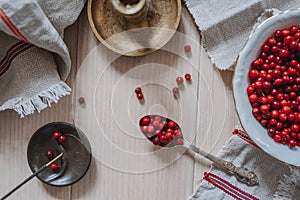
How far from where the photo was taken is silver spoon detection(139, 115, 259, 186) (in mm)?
1039

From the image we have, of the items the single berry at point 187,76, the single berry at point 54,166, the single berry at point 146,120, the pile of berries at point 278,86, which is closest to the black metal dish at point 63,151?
the single berry at point 54,166

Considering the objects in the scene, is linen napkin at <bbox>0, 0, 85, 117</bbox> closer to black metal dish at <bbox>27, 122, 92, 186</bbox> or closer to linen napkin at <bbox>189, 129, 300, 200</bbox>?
black metal dish at <bbox>27, 122, 92, 186</bbox>

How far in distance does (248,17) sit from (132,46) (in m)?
0.22

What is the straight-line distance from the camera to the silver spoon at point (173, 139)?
104 centimetres

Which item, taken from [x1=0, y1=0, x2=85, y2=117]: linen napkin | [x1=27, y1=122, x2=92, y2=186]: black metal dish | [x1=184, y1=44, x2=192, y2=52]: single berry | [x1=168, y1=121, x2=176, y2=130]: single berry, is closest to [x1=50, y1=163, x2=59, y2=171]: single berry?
[x1=27, y1=122, x2=92, y2=186]: black metal dish

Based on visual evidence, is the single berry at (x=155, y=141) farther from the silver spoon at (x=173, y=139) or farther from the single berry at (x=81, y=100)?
the single berry at (x=81, y=100)

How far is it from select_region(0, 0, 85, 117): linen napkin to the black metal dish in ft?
0.17

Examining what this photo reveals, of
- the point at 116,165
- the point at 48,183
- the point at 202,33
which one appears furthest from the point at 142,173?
the point at 202,33

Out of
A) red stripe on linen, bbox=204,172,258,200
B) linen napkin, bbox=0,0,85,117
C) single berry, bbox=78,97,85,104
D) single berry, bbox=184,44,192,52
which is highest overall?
linen napkin, bbox=0,0,85,117

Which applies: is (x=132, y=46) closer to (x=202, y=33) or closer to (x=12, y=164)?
(x=202, y=33)

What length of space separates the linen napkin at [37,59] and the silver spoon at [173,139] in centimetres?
17

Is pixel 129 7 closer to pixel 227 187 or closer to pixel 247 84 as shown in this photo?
pixel 247 84

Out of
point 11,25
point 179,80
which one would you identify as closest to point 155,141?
point 179,80

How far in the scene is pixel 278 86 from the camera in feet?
3.29
